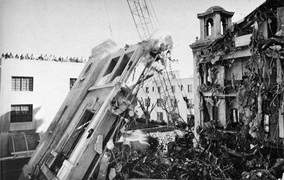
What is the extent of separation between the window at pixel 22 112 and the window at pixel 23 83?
4.55ft

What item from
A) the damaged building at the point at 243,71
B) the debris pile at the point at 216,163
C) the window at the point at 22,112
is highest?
the damaged building at the point at 243,71

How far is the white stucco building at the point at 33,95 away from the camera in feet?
49.2

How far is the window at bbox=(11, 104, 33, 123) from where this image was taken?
1645cm

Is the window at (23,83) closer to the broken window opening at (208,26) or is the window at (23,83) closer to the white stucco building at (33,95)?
the white stucco building at (33,95)

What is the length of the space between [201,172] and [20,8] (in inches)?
291

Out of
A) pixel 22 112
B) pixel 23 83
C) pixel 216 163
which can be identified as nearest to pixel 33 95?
pixel 23 83

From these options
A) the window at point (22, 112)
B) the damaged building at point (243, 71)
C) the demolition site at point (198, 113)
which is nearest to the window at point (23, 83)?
the window at point (22, 112)

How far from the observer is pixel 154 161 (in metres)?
8.04

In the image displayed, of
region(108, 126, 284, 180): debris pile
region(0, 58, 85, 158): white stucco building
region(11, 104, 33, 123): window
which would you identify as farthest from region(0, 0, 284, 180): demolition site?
region(11, 104, 33, 123): window

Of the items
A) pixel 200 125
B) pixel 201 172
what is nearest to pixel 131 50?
pixel 201 172

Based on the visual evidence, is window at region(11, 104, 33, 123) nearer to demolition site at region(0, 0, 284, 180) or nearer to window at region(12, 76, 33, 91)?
window at region(12, 76, 33, 91)

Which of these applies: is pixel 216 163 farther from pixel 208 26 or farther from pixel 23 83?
pixel 23 83

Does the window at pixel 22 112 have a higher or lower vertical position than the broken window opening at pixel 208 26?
lower

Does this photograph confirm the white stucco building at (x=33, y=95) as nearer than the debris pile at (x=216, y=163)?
No
